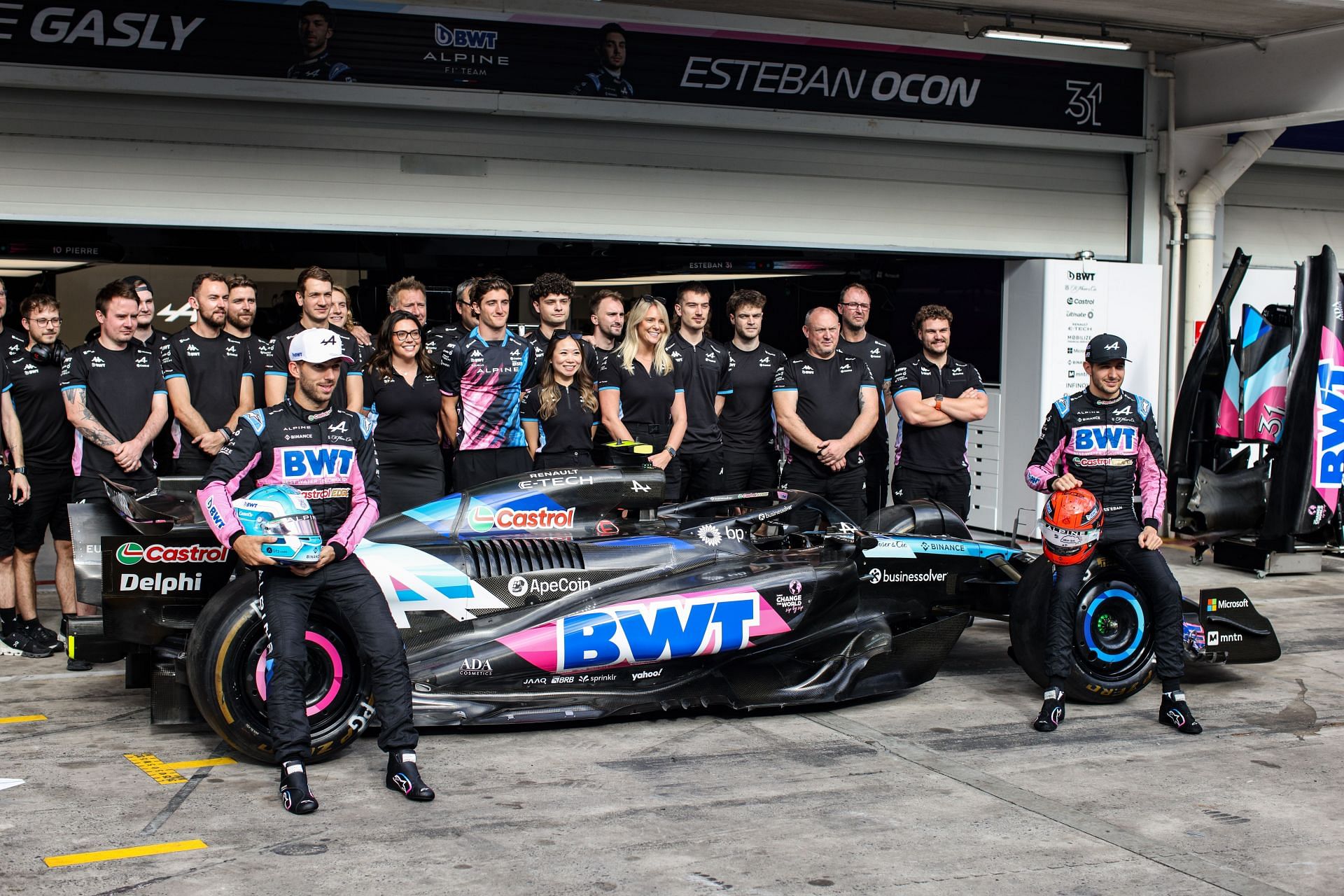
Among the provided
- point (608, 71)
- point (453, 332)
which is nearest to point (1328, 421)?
point (608, 71)

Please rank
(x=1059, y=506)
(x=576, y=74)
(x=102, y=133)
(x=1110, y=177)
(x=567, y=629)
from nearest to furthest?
1. (x=567, y=629)
2. (x=1059, y=506)
3. (x=102, y=133)
4. (x=576, y=74)
5. (x=1110, y=177)

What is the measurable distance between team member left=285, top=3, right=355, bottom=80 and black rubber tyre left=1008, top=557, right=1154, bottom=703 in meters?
6.29

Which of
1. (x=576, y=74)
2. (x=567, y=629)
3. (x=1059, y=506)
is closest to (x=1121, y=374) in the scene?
(x=1059, y=506)

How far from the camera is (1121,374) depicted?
6910 millimetres

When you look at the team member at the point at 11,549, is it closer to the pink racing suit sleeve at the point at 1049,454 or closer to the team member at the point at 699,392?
the team member at the point at 699,392

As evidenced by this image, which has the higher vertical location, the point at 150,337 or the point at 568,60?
the point at 568,60

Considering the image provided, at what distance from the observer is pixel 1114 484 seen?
6902 mm

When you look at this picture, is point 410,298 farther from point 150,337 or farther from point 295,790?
point 295,790

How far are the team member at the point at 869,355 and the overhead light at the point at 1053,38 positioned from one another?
9.22ft

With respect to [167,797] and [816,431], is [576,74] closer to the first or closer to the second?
[816,431]

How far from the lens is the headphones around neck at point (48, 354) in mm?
8094

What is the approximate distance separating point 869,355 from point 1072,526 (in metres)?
3.19

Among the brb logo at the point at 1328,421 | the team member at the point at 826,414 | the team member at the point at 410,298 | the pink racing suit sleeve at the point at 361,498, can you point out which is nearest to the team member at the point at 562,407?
the team member at the point at 410,298

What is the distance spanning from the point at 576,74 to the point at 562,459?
384 cm
